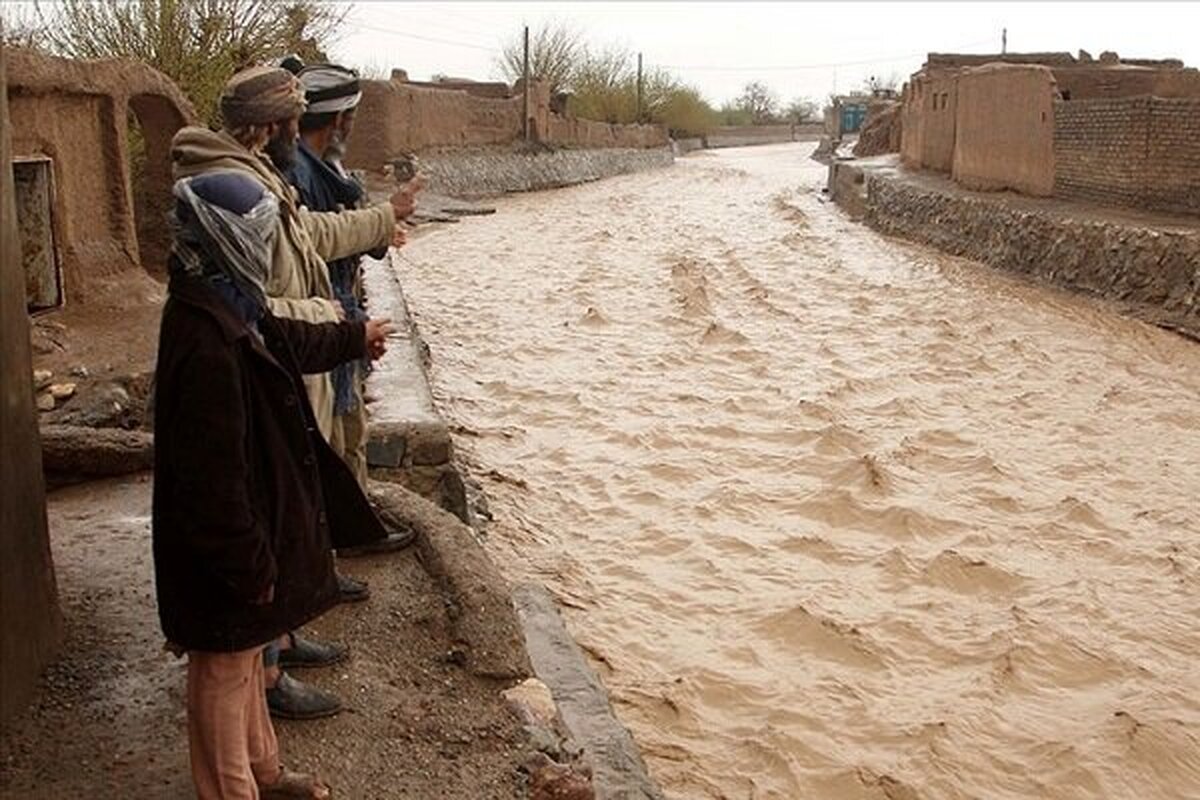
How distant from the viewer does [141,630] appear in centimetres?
311

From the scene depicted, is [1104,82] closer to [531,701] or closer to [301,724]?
[531,701]

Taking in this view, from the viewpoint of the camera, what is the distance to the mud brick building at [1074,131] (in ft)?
37.8

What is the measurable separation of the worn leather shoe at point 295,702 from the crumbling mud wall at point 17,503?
56 centimetres

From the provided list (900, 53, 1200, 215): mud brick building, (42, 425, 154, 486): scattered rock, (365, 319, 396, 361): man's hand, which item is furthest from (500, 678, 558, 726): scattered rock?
(900, 53, 1200, 215): mud brick building

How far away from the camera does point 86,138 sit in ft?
23.7

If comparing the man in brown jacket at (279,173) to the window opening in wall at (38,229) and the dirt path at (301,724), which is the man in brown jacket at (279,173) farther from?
the window opening in wall at (38,229)

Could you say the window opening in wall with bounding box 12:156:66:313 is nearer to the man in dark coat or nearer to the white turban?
the white turban

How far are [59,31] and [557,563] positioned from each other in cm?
909

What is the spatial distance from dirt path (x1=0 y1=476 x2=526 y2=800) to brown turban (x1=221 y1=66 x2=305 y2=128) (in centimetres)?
131

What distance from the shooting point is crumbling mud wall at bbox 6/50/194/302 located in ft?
Result: 21.8

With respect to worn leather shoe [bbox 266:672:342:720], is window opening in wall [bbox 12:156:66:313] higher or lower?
higher

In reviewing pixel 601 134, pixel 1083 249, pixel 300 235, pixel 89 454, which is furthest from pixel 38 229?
pixel 601 134

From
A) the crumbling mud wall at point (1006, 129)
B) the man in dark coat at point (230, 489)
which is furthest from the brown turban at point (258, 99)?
the crumbling mud wall at point (1006, 129)

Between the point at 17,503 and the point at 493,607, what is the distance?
48.0 inches
